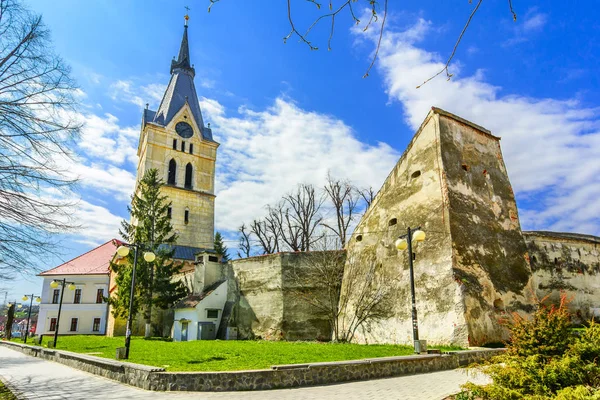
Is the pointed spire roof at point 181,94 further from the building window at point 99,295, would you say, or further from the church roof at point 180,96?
the building window at point 99,295

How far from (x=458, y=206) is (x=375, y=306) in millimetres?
5748

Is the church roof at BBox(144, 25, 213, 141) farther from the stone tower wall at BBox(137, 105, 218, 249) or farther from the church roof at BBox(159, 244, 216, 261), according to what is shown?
the church roof at BBox(159, 244, 216, 261)

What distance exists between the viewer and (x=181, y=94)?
50656 mm

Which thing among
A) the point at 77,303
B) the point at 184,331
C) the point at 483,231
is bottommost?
the point at 184,331

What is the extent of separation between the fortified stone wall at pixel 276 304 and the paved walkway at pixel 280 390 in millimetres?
10626

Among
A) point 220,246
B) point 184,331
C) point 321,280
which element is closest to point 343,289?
point 321,280

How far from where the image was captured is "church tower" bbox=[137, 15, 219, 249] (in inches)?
1750

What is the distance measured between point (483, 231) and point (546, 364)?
12.0m

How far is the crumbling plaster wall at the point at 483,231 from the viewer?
14703mm

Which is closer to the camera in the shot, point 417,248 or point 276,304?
point 417,248

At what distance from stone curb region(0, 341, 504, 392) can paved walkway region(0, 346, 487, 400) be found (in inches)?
8.7

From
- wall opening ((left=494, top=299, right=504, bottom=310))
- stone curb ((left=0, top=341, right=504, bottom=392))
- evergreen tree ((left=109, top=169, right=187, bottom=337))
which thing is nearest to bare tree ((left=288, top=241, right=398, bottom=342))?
wall opening ((left=494, top=299, right=504, bottom=310))

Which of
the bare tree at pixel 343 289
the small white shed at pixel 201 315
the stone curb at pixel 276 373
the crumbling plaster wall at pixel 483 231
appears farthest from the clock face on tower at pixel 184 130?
the stone curb at pixel 276 373

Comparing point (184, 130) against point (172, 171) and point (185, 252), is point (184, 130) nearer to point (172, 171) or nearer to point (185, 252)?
point (172, 171)
